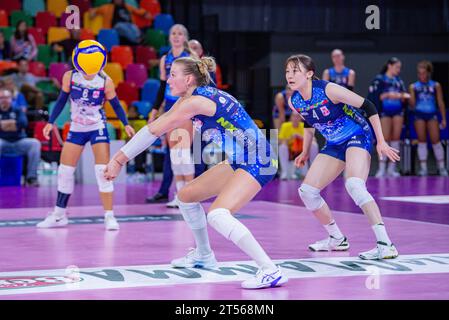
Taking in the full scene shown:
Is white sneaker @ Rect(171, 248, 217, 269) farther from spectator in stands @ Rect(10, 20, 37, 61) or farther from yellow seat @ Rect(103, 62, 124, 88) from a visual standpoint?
yellow seat @ Rect(103, 62, 124, 88)

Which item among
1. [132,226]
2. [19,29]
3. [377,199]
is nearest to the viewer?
[132,226]

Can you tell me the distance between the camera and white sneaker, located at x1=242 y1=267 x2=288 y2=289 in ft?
16.7

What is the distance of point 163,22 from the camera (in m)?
17.3

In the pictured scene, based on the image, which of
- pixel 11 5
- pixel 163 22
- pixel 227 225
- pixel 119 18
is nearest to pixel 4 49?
pixel 11 5

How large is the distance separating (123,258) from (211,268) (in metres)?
0.82

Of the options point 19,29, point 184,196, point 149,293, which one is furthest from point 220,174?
point 19,29

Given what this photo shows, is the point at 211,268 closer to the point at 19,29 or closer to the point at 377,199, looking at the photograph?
the point at 377,199

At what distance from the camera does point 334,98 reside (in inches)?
253

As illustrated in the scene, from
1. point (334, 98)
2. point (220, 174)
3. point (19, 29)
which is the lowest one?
point (220, 174)

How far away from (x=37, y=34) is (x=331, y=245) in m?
10.6

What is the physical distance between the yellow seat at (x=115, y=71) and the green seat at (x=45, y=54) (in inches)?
37.8

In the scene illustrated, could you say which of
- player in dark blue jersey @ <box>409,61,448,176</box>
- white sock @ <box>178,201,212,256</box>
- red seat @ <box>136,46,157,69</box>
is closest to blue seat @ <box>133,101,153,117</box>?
red seat @ <box>136,46,157,69</box>

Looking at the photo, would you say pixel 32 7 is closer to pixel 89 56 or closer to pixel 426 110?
pixel 426 110

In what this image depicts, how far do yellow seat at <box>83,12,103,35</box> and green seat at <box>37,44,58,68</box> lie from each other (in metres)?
0.98
